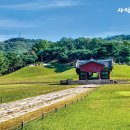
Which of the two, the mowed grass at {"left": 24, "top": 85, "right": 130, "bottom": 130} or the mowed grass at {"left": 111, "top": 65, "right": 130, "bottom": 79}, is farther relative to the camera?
the mowed grass at {"left": 111, "top": 65, "right": 130, "bottom": 79}

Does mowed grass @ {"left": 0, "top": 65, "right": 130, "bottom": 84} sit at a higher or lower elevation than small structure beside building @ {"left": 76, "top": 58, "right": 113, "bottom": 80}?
lower

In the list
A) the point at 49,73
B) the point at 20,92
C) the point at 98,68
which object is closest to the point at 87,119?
the point at 20,92

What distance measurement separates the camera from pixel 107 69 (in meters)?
130

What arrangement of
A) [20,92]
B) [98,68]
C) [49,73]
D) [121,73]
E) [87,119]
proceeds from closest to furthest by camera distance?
[87,119] → [20,92] → [98,68] → [121,73] → [49,73]

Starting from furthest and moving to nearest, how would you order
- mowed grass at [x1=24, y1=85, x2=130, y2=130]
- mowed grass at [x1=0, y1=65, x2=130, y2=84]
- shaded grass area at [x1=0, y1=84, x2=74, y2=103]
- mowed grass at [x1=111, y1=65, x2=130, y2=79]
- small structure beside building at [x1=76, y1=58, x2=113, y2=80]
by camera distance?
mowed grass at [x1=0, y1=65, x2=130, y2=84], mowed grass at [x1=111, y1=65, x2=130, y2=79], small structure beside building at [x1=76, y1=58, x2=113, y2=80], shaded grass area at [x1=0, y1=84, x2=74, y2=103], mowed grass at [x1=24, y1=85, x2=130, y2=130]

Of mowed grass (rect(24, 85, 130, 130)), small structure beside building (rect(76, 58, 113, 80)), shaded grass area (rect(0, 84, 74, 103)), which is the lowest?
shaded grass area (rect(0, 84, 74, 103))

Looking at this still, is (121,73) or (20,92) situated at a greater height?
(121,73)

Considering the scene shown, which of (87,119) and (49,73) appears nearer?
(87,119)

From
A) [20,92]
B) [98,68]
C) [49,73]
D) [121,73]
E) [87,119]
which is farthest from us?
[49,73]

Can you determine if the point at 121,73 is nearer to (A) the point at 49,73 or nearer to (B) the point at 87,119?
(A) the point at 49,73

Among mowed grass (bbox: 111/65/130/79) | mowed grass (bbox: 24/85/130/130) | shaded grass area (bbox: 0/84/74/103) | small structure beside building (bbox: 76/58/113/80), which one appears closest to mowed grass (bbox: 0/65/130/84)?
mowed grass (bbox: 111/65/130/79)

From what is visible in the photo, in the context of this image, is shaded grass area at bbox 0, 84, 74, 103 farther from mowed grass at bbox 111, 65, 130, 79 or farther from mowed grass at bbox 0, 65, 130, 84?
mowed grass at bbox 111, 65, 130, 79

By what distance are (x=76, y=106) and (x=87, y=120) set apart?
13.6 m

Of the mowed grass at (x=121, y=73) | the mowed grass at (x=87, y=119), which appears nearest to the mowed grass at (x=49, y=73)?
the mowed grass at (x=121, y=73)
